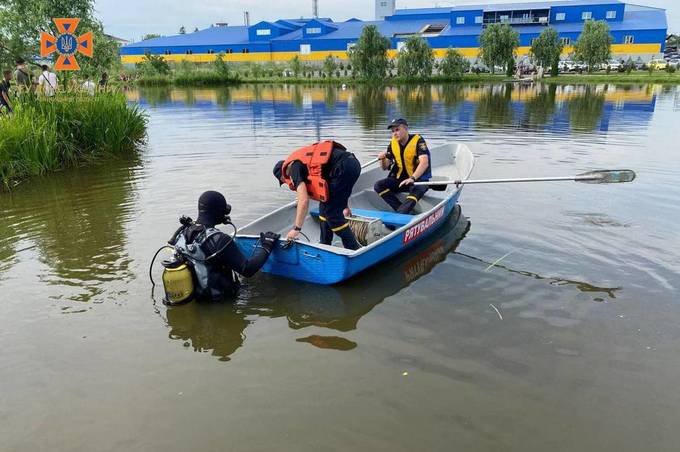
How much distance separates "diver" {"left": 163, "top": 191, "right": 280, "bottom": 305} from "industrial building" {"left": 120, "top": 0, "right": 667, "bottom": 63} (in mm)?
59647

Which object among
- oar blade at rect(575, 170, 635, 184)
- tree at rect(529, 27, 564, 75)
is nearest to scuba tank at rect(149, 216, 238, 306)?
oar blade at rect(575, 170, 635, 184)

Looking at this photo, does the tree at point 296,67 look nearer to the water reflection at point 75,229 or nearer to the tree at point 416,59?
the tree at point 416,59

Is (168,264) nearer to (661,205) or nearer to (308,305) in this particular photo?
(308,305)

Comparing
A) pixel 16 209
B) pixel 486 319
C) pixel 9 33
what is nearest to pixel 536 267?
pixel 486 319

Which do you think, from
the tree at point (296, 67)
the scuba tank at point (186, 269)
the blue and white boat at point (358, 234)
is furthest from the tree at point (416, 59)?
the scuba tank at point (186, 269)

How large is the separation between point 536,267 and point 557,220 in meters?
1.99

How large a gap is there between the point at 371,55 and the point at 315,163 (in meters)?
46.3

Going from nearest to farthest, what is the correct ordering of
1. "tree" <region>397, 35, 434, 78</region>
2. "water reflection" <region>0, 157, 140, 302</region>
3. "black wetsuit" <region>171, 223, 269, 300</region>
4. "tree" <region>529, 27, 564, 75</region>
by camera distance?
"black wetsuit" <region>171, 223, 269, 300</region>
"water reflection" <region>0, 157, 140, 302</region>
"tree" <region>397, 35, 434, 78</region>
"tree" <region>529, 27, 564, 75</region>

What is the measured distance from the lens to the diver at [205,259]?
16.2ft

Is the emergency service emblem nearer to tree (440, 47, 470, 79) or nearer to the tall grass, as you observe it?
the tall grass

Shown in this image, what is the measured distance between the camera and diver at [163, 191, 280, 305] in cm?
493

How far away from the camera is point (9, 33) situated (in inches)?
592

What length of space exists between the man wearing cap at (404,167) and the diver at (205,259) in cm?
293

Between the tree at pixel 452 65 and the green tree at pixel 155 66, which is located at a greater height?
the green tree at pixel 155 66
